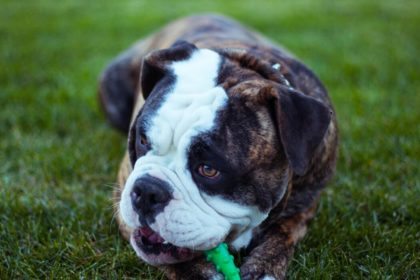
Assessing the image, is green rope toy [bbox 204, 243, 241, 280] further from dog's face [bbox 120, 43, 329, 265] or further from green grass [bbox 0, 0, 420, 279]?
green grass [bbox 0, 0, 420, 279]

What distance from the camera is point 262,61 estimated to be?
351cm

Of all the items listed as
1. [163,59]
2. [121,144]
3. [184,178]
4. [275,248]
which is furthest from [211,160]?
[121,144]

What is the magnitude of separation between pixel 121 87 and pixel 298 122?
2.62m

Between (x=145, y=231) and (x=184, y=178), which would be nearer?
(x=184, y=178)

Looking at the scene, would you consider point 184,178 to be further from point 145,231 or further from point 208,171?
point 145,231

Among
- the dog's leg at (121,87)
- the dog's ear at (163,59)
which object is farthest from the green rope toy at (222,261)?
the dog's leg at (121,87)

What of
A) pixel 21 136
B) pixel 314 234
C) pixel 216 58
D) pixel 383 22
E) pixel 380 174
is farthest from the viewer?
pixel 383 22

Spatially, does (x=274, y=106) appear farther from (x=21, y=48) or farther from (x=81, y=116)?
(x=21, y=48)

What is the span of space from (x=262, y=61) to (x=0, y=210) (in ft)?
6.26

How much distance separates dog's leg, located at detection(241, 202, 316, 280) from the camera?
3145 millimetres

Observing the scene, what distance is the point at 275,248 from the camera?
3.33m

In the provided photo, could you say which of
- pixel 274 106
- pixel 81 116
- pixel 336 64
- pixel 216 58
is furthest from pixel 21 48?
pixel 274 106

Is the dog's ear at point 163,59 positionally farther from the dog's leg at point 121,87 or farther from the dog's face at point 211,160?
the dog's leg at point 121,87

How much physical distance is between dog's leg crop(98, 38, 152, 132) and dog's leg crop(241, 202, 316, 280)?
2.17m
